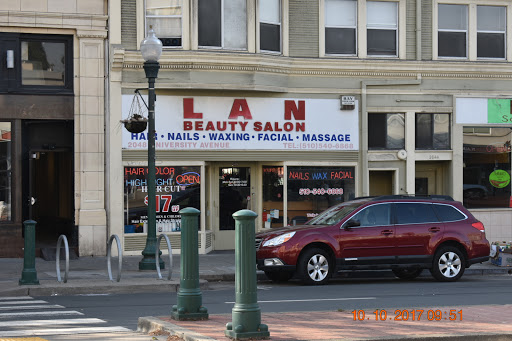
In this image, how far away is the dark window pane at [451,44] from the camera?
23344 millimetres

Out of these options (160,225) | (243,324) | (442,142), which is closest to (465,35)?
(442,142)

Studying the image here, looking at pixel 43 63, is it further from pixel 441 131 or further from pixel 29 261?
pixel 441 131

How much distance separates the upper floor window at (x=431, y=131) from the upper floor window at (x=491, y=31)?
2318 mm

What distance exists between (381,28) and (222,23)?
4805 mm

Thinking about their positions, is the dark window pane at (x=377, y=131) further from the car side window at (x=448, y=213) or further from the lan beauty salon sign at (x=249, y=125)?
the car side window at (x=448, y=213)

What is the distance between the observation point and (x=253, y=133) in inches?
854

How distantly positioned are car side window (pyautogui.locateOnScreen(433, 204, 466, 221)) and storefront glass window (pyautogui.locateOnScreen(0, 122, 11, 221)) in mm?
10475

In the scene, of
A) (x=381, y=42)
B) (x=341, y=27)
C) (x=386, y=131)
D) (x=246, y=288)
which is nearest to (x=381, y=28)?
(x=381, y=42)

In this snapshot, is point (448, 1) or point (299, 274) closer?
point (299, 274)

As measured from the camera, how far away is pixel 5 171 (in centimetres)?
2022

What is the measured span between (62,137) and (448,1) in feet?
37.8

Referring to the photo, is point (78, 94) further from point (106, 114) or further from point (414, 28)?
point (414, 28)

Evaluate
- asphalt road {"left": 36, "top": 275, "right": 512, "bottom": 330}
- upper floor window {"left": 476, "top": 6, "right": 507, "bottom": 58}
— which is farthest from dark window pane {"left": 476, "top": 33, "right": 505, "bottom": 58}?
asphalt road {"left": 36, "top": 275, "right": 512, "bottom": 330}

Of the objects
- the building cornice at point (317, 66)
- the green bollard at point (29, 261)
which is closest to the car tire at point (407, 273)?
the building cornice at point (317, 66)
